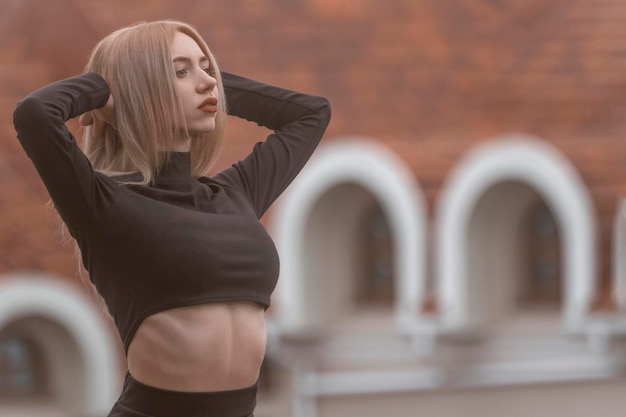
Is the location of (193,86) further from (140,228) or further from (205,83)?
(140,228)

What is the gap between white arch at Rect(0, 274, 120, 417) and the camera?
11.0 meters

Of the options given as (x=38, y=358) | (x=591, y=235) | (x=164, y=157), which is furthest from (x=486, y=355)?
(x=164, y=157)

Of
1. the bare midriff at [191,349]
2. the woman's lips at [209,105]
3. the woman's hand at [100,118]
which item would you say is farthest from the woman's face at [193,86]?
the bare midriff at [191,349]

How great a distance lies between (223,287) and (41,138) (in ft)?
1.32

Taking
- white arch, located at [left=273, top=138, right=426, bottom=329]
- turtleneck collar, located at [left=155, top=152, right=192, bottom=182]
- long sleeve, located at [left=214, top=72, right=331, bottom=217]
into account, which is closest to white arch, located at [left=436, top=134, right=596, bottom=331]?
white arch, located at [left=273, top=138, right=426, bottom=329]

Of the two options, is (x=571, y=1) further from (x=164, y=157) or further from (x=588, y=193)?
(x=164, y=157)

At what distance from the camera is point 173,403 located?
274cm

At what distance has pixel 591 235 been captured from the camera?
35.2 feet

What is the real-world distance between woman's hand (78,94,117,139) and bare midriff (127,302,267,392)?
1.22ft

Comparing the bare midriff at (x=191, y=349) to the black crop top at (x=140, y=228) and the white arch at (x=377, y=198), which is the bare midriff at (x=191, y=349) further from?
the white arch at (x=377, y=198)

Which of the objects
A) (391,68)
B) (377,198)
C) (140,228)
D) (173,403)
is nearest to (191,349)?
(173,403)

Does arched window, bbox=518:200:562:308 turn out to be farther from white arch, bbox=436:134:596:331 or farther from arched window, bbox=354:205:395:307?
arched window, bbox=354:205:395:307

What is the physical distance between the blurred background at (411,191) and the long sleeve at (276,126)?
777cm

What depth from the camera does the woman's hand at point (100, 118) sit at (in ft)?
9.29
